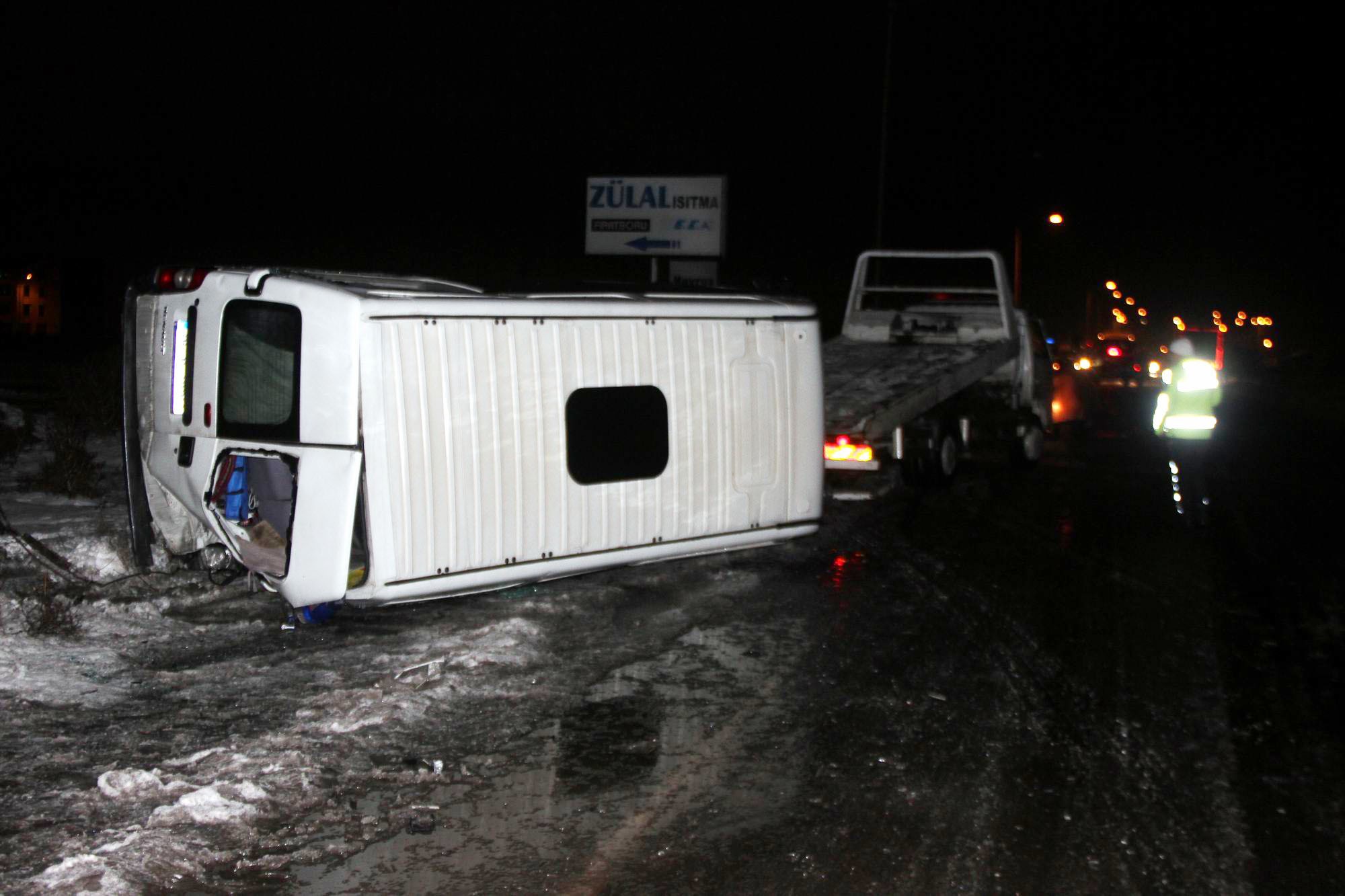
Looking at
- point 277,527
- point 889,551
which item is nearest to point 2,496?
point 277,527

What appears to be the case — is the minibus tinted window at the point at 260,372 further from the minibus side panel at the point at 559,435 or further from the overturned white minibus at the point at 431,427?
the minibus side panel at the point at 559,435

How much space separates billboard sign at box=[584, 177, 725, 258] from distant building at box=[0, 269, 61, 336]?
62.1 ft

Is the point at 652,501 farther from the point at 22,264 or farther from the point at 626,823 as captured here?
the point at 22,264

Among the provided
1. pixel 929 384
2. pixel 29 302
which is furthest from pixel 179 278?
pixel 29 302

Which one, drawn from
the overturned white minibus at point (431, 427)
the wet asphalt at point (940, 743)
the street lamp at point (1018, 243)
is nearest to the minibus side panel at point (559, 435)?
the overturned white minibus at point (431, 427)

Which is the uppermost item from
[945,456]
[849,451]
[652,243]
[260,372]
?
[652,243]

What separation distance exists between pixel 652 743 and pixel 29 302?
116 feet

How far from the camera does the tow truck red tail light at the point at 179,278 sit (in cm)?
766

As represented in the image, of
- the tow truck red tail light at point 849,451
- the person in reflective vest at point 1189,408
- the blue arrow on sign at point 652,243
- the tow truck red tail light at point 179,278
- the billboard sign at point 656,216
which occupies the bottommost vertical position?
the tow truck red tail light at point 849,451

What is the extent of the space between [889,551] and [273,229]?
4193 cm

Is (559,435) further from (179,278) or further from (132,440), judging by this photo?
(132,440)

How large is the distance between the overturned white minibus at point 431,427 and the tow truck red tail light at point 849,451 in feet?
10.7

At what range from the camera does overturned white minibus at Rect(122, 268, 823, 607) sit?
690cm

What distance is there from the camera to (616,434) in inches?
319
